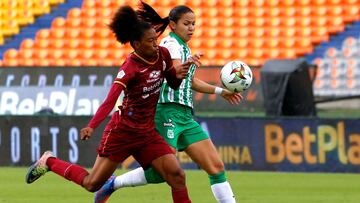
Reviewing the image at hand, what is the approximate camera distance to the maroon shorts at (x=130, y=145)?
753 centimetres

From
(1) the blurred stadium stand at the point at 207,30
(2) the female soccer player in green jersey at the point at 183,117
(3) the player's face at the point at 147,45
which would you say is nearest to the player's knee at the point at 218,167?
(2) the female soccer player in green jersey at the point at 183,117

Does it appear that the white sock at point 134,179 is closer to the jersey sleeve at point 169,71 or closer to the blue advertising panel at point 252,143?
the jersey sleeve at point 169,71

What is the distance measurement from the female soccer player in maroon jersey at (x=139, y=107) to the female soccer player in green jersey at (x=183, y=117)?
50 centimetres

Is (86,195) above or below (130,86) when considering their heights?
below

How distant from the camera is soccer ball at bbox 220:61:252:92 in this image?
828 cm

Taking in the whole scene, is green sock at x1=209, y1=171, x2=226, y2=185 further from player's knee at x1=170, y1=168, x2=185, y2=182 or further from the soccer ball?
the soccer ball

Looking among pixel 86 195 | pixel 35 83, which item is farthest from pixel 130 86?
pixel 35 83

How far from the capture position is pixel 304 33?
2277cm

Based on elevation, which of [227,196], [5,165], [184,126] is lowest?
[5,165]

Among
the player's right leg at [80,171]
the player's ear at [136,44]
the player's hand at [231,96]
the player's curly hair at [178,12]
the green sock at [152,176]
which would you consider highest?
the player's curly hair at [178,12]

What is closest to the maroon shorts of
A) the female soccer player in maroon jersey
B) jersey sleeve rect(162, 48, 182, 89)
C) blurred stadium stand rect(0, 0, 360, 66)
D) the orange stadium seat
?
the female soccer player in maroon jersey

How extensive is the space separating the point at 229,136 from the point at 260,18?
29.1 feet

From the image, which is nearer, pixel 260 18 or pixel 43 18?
pixel 260 18

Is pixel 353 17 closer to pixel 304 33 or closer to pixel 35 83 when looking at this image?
pixel 304 33
